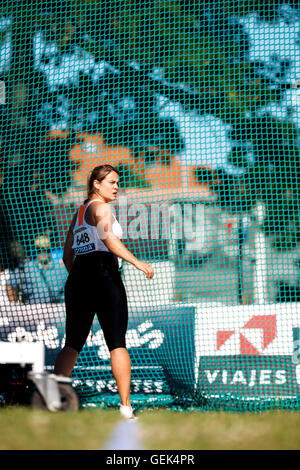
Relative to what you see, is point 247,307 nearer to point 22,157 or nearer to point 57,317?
point 57,317

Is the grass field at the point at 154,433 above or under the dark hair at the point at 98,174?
under

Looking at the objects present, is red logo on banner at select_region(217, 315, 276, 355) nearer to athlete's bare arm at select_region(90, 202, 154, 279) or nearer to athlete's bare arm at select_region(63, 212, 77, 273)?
athlete's bare arm at select_region(63, 212, 77, 273)

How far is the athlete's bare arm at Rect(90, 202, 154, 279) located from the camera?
10.6ft

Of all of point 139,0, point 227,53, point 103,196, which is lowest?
point 103,196

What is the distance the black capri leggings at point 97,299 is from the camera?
3.30m

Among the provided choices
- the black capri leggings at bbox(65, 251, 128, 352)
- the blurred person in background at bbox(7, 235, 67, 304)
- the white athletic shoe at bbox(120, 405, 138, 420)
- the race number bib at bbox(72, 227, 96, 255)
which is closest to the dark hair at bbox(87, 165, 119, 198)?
the race number bib at bbox(72, 227, 96, 255)

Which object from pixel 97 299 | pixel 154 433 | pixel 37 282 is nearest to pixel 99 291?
pixel 97 299

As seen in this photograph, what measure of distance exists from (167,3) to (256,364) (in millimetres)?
4184

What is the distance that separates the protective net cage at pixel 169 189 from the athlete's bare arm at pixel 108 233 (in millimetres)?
1866

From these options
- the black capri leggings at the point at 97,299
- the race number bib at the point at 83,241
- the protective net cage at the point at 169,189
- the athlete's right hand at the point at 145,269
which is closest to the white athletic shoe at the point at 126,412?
the black capri leggings at the point at 97,299

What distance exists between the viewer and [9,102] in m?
6.26

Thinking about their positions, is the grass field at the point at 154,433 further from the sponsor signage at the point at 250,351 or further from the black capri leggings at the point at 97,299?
the sponsor signage at the point at 250,351

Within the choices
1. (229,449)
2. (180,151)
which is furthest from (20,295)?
(229,449)

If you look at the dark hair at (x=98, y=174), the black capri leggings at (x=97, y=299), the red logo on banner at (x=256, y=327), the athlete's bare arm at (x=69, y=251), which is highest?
the dark hair at (x=98, y=174)
